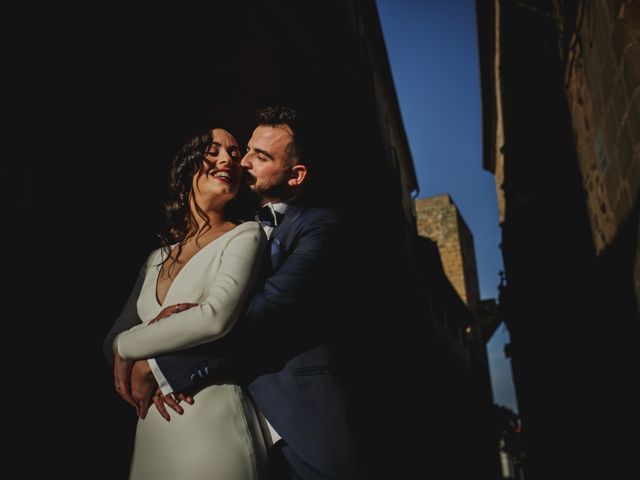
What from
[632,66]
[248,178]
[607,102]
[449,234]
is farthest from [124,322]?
[449,234]

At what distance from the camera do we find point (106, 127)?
2.50 m

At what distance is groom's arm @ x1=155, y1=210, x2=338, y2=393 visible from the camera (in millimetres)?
1508

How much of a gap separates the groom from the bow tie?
204mm

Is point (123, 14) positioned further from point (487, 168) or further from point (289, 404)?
point (487, 168)

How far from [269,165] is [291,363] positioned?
0.79m

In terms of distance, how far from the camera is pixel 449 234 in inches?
781

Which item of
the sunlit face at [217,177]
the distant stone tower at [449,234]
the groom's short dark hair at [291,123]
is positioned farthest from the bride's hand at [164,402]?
the distant stone tower at [449,234]

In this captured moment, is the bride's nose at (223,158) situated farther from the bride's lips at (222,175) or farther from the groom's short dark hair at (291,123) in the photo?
the groom's short dark hair at (291,123)

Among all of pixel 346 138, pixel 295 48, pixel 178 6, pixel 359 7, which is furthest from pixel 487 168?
pixel 178 6

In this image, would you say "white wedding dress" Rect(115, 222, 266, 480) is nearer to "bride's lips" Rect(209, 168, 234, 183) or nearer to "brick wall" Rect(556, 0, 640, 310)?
"bride's lips" Rect(209, 168, 234, 183)

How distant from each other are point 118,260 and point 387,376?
17.6 feet

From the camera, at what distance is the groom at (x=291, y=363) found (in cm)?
150

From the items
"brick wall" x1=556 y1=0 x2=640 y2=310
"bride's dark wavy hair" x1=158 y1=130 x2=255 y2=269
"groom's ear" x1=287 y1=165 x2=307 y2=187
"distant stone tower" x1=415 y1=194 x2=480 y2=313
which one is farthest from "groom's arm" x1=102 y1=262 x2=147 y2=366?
"distant stone tower" x1=415 y1=194 x2=480 y2=313

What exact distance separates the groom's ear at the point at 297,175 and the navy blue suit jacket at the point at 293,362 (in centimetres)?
39
